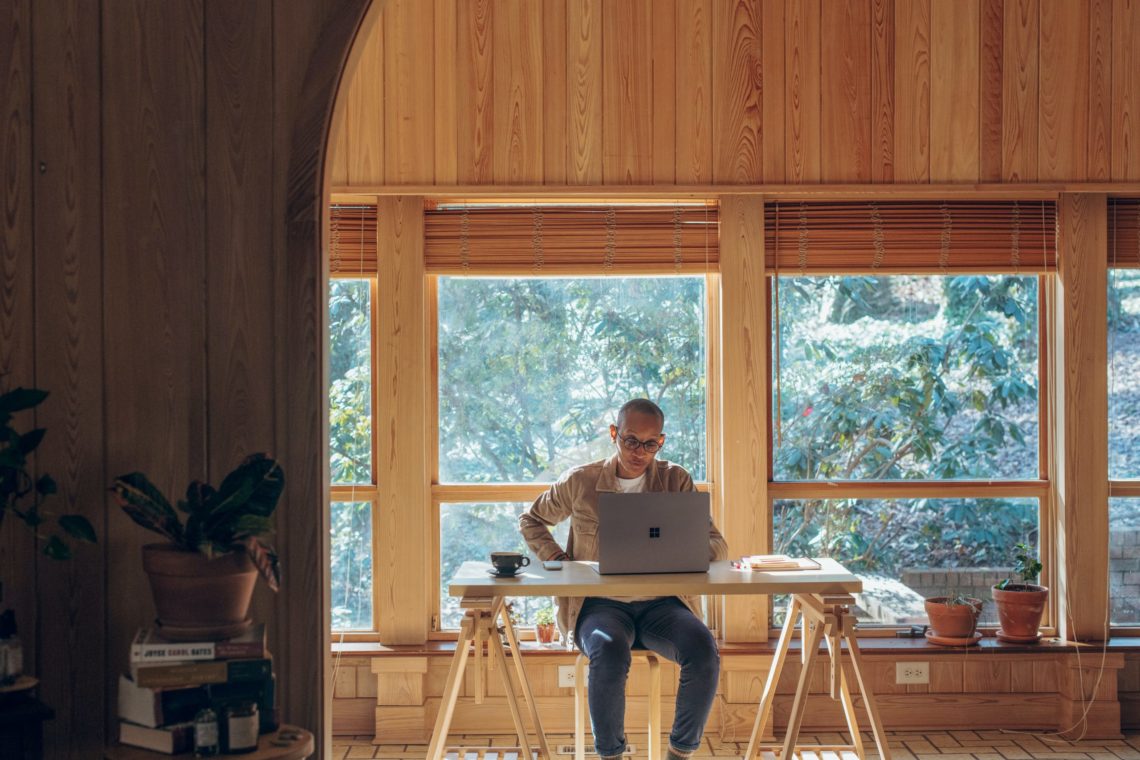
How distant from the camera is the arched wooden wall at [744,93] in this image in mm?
4957

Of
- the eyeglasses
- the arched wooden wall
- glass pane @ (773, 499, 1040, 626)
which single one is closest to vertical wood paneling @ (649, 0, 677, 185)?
the arched wooden wall

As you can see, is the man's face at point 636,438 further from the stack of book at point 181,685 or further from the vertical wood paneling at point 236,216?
the stack of book at point 181,685

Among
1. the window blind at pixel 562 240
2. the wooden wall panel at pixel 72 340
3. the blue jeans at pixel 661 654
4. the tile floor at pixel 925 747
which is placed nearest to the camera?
the wooden wall panel at pixel 72 340

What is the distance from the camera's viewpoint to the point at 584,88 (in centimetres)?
496

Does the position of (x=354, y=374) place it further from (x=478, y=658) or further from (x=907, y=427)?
(x=907, y=427)

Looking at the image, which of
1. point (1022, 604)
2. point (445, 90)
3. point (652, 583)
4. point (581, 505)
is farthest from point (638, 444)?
point (1022, 604)

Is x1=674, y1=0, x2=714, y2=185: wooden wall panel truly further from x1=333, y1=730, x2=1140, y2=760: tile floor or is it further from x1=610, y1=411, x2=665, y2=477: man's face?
x1=333, y1=730, x2=1140, y2=760: tile floor

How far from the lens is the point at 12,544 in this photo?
2.53 metres

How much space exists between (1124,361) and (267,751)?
4258 millimetres

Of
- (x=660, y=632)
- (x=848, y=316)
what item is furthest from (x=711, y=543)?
(x=848, y=316)

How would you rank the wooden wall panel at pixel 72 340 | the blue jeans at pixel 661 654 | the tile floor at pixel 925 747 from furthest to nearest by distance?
1. the tile floor at pixel 925 747
2. the blue jeans at pixel 661 654
3. the wooden wall panel at pixel 72 340

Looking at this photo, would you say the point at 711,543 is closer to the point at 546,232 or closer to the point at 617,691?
the point at 617,691

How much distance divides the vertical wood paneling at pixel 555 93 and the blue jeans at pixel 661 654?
1.93 meters

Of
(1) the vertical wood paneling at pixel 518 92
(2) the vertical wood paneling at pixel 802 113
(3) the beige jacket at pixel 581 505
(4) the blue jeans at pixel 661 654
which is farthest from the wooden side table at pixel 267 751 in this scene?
(2) the vertical wood paneling at pixel 802 113
